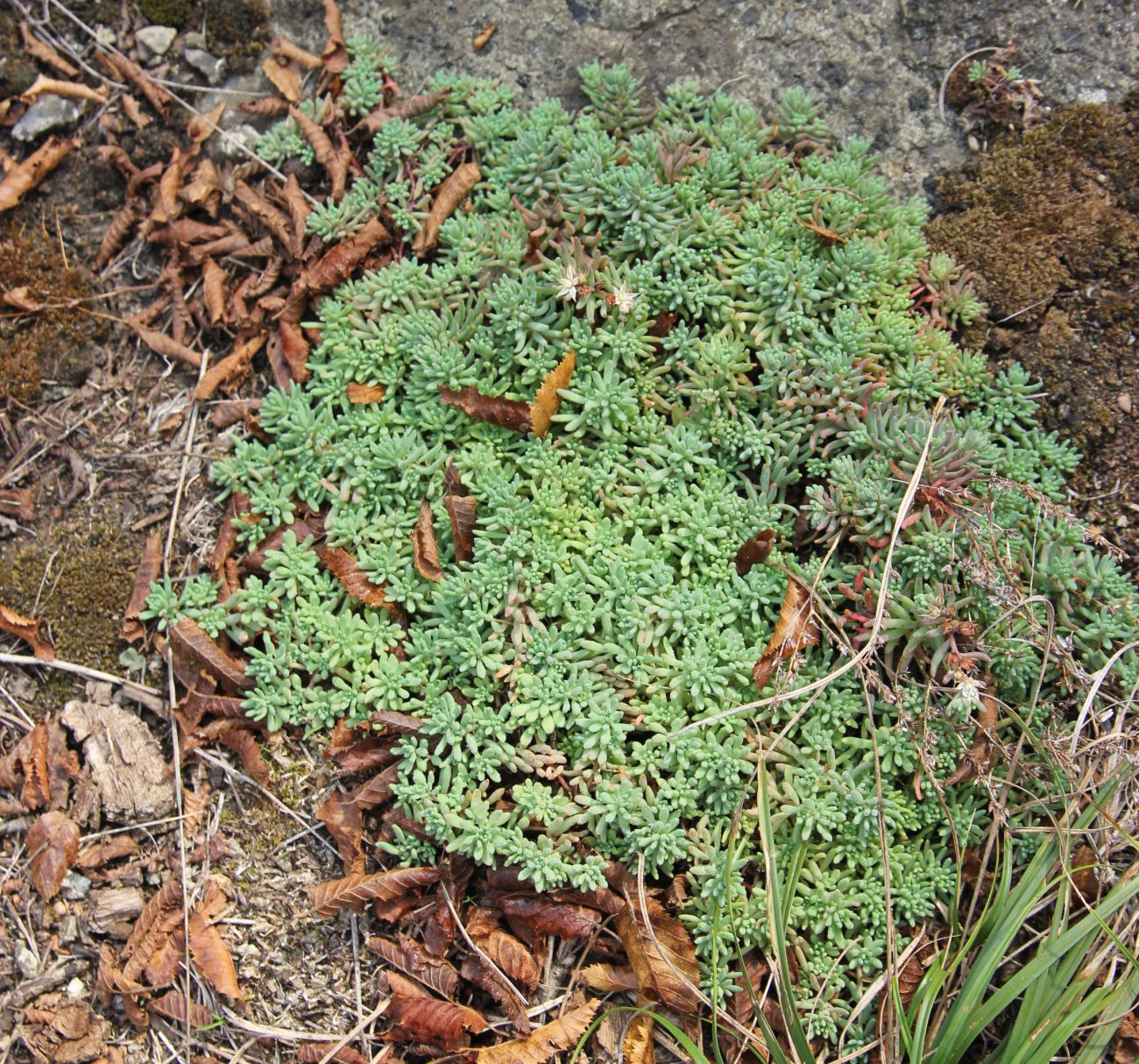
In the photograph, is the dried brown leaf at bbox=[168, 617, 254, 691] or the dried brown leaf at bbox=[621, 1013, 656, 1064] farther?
the dried brown leaf at bbox=[168, 617, 254, 691]

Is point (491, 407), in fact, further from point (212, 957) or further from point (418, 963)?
point (212, 957)

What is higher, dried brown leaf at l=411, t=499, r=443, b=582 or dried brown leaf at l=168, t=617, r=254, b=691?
dried brown leaf at l=411, t=499, r=443, b=582

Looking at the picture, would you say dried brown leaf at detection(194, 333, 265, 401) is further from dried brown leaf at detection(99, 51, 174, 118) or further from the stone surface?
the stone surface

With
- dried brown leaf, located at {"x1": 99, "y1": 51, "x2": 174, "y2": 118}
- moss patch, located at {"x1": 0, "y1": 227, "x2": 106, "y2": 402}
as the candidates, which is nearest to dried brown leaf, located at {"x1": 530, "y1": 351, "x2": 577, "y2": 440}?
moss patch, located at {"x1": 0, "y1": 227, "x2": 106, "y2": 402}

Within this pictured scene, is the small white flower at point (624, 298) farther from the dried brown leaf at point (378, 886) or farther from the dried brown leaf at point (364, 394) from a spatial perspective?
the dried brown leaf at point (378, 886)

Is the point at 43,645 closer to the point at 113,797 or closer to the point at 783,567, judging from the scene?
the point at 113,797

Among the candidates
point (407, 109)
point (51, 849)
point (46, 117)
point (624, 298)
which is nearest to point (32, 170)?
point (46, 117)

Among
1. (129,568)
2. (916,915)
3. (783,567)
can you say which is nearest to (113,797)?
(129,568)
